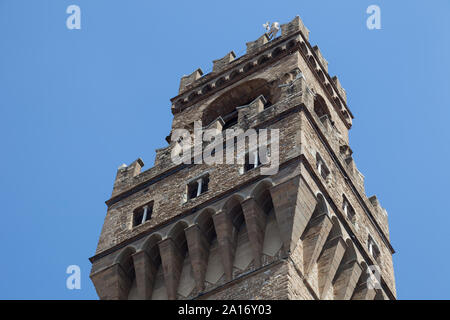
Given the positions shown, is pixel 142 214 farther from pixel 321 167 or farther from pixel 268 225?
pixel 321 167

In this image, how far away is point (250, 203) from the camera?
29.6 metres

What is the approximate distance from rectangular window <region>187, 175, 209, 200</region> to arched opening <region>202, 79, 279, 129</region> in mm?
5638

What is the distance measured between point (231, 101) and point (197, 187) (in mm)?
6913

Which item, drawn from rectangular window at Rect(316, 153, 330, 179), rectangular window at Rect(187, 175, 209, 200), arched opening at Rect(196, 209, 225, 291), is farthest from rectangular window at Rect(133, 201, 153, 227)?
rectangular window at Rect(316, 153, 330, 179)

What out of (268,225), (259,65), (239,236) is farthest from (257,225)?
(259,65)

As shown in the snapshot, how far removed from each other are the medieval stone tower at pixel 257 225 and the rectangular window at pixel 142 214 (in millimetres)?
32

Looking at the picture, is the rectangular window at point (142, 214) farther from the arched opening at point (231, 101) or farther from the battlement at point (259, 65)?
the battlement at point (259, 65)

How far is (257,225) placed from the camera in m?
29.1

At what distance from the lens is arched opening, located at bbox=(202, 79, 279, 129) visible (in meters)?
37.8

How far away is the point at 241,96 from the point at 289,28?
11.5 feet

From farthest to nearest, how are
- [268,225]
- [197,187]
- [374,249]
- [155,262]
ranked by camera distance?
[374,249] → [197,187] → [155,262] → [268,225]

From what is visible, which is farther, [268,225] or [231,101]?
[231,101]

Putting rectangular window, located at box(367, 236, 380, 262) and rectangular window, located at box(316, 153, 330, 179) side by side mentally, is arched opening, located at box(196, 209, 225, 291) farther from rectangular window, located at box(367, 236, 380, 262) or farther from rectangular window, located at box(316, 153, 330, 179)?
rectangular window, located at box(367, 236, 380, 262)
